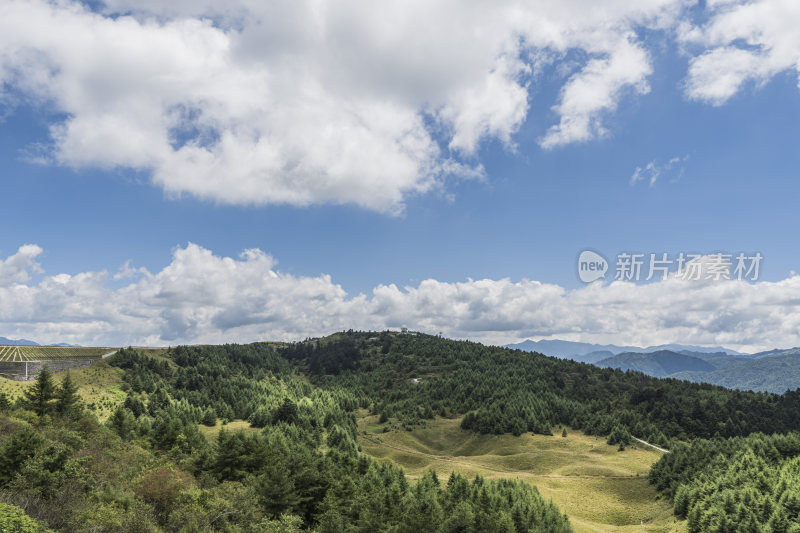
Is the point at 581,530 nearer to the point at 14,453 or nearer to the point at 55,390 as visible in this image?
the point at 14,453

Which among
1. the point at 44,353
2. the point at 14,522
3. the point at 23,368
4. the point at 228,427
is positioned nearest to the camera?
the point at 14,522

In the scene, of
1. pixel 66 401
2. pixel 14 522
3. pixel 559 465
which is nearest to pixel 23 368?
pixel 66 401

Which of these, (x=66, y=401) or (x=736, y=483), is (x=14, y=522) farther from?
(x=736, y=483)

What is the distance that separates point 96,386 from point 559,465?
13648cm

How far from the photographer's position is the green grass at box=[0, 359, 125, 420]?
101925 millimetres

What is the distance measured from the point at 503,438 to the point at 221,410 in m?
94.8

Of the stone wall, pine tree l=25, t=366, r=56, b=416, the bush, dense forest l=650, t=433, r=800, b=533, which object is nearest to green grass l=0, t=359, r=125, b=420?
the stone wall

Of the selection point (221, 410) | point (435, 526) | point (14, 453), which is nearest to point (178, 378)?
point (221, 410)

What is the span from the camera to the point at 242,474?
62.0 meters

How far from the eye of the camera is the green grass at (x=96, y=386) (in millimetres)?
101925

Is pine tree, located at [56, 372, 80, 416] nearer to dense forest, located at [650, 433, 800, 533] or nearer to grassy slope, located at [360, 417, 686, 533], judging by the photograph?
grassy slope, located at [360, 417, 686, 533]

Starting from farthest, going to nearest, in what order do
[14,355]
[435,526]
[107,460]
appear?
[14,355]
[107,460]
[435,526]

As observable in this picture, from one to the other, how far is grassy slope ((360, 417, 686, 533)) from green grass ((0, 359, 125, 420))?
7387 cm

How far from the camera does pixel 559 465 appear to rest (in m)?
114
